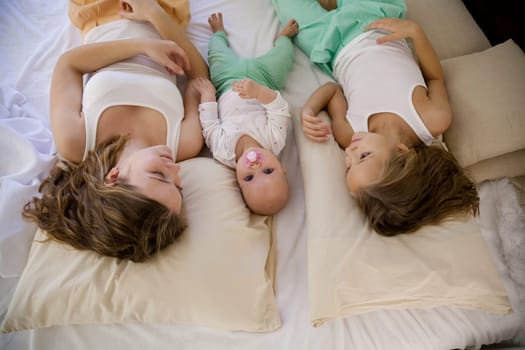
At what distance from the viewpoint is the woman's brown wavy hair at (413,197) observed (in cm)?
98

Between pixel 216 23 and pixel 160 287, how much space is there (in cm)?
109

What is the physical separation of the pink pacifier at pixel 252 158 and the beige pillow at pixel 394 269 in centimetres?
24

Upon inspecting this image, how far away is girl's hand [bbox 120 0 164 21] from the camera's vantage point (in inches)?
52.1

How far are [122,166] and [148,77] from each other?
1.23ft

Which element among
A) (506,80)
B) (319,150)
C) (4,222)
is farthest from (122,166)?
(506,80)

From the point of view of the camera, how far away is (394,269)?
0.92m

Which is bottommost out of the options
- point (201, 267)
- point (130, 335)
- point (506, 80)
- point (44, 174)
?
point (130, 335)

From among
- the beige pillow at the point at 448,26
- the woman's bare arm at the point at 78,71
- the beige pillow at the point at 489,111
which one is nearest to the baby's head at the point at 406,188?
the beige pillow at the point at 489,111

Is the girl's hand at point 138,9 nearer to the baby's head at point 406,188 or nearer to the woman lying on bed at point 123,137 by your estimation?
the woman lying on bed at point 123,137

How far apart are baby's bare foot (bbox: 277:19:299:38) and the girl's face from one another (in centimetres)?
60

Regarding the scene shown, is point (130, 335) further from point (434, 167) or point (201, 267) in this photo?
point (434, 167)

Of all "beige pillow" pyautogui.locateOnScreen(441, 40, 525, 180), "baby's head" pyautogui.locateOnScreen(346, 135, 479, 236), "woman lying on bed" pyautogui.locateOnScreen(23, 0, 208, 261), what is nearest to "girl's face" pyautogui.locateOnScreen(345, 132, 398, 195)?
"baby's head" pyautogui.locateOnScreen(346, 135, 479, 236)

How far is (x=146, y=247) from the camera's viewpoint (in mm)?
899

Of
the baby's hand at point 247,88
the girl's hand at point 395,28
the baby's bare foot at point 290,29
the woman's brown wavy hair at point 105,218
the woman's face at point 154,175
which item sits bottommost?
the woman's brown wavy hair at point 105,218
